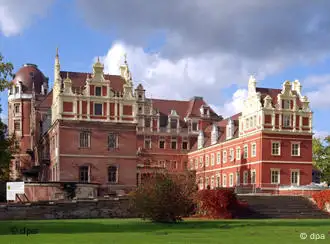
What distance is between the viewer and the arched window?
199 feet

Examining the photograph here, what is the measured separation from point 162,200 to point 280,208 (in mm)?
17838

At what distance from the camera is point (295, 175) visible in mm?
65000

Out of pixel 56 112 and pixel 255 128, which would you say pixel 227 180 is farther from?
pixel 56 112

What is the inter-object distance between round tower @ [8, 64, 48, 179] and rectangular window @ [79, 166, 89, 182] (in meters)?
28.9

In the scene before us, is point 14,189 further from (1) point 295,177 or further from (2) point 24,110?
(2) point 24,110

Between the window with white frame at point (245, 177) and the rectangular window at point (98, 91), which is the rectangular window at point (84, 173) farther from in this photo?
the window with white frame at point (245, 177)

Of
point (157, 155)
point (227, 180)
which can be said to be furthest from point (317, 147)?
point (157, 155)

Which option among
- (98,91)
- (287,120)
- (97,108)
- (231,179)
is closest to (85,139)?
(97,108)

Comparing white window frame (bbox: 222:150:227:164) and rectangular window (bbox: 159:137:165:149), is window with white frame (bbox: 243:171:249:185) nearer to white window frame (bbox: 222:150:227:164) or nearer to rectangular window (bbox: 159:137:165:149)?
white window frame (bbox: 222:150:227:164)

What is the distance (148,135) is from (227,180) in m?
16.4

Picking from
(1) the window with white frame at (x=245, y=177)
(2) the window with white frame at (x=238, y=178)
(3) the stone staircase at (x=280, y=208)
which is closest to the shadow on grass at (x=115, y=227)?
(3) the stone staircase at (x=280, y=208)

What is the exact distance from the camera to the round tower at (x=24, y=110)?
87.6m

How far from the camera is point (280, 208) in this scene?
42.0 m

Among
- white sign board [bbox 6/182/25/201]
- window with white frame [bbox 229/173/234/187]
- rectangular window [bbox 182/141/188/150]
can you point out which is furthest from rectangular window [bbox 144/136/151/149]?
white sign board [bbox 6/182/25/201]
